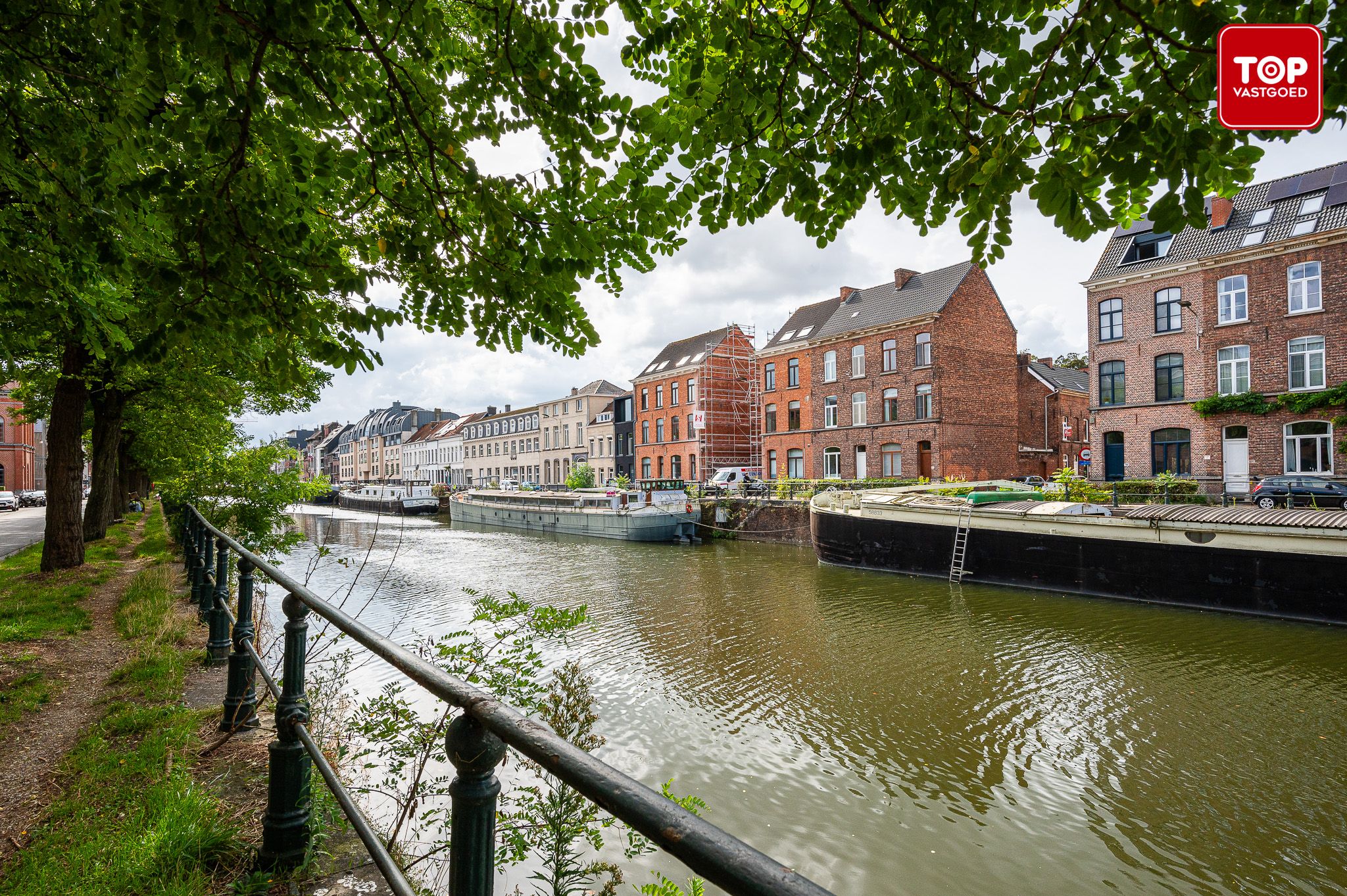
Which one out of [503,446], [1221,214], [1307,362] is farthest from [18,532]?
[503,446]

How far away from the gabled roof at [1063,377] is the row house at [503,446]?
44.7 metres

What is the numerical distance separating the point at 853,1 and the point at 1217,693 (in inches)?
409

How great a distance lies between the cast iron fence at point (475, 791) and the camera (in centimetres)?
90

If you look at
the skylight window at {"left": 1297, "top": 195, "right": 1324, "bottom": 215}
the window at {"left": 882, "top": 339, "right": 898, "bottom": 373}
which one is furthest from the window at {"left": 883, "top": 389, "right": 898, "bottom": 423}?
the skylight window at {"left": 1297, "top": 195, "right": 1324, "bottom": 215}

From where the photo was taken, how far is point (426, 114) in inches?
181

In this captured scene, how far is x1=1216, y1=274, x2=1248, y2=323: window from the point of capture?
80.1ft

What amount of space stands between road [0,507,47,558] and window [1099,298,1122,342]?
111 ft

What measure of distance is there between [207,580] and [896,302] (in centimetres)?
3558

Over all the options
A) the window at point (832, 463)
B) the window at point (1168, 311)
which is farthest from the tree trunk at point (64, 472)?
the window at point (1168, 311)

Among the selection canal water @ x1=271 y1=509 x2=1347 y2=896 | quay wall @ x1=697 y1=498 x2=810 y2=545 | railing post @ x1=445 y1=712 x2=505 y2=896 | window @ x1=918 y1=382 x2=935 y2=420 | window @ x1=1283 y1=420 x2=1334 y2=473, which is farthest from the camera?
window @ x1=918 y1=382 x2=935 y2=420

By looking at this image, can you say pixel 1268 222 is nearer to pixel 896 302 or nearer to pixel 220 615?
pixel 896 302

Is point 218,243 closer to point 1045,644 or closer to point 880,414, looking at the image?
point 1045,644

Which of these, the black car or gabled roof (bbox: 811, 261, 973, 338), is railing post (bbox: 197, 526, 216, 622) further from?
gabled roof (bbox: 811, 261, 973, 338)

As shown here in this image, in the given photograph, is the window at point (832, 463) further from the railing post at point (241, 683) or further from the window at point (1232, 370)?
the railing post at point (241, 683)
